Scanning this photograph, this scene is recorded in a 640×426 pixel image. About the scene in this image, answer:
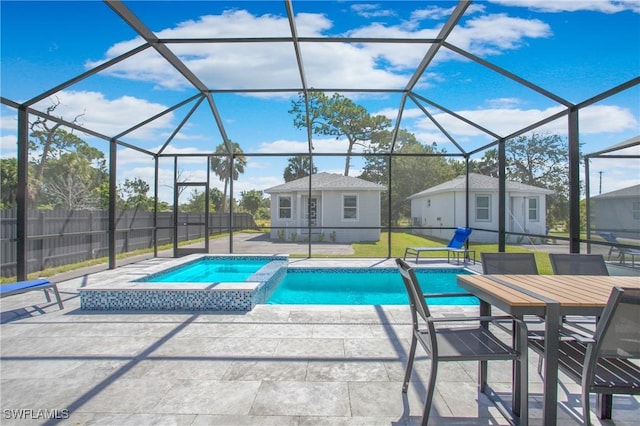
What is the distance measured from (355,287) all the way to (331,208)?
826 cm

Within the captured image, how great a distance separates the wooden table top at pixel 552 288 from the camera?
1932 millimetres

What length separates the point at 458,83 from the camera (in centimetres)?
617

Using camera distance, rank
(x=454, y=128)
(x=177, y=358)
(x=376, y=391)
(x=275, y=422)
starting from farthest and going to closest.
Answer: (x=454, y=128) → (x=177, y=358) → (x=376, y=391) → (x=275, y=422)

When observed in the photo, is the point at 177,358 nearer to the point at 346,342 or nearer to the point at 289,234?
the point at 346,342

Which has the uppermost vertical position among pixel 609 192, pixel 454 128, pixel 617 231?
pixel 454 128

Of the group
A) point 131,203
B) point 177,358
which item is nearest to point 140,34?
point 177,358

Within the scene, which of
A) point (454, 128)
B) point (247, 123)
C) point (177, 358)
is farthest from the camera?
point (247, 123)

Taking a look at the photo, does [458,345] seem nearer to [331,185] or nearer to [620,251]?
[620,251]

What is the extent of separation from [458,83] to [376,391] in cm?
553

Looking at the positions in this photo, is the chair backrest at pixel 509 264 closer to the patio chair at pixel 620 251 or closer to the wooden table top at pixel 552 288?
the wooden table top at pixel 552 288

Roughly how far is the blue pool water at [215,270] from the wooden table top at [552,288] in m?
5.61

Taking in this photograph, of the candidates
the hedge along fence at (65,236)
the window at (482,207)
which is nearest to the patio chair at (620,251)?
the hedge along fence at (65,236)

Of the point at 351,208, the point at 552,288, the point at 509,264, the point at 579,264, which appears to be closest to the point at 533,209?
the point at 351,208

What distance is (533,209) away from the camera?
1311cm
